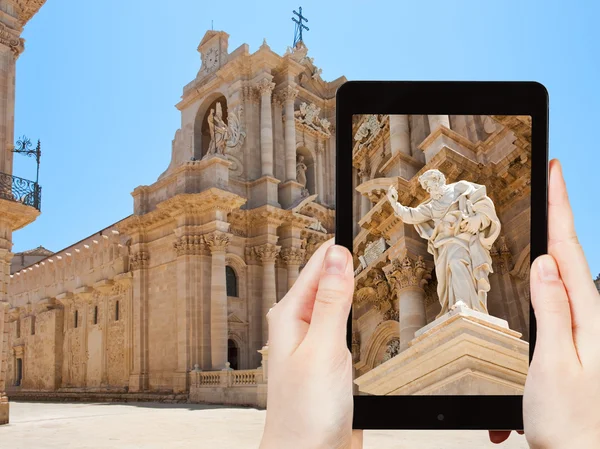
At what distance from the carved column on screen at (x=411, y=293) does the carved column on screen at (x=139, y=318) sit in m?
26.1

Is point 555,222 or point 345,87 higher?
point 345,87

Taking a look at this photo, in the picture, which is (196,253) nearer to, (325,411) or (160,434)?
(160,434)

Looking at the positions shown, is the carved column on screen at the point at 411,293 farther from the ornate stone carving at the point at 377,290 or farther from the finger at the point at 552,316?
the finger at the point at 552,316

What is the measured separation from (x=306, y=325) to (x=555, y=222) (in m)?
0.62

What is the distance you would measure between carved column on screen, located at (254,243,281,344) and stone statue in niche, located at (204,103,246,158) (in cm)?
510

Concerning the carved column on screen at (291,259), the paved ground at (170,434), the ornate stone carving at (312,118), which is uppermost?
the ornate stone carving at (312,118)

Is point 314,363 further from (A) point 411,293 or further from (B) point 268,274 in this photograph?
(B) point 268,274

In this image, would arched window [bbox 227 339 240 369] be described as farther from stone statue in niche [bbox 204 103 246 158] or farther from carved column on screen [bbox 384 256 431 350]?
carved column on screen [bbox 384 256 431 350]

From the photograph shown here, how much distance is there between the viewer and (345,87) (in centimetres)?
171

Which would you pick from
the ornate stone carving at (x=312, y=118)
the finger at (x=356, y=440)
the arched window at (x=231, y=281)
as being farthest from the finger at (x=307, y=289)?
the ornate stone carving at (x=312, y=118)

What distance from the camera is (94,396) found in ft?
102

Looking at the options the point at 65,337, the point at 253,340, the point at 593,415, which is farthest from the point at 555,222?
the point at 65,337

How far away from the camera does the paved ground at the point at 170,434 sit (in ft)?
33.0

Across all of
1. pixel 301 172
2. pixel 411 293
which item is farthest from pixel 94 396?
pixel 411 293
